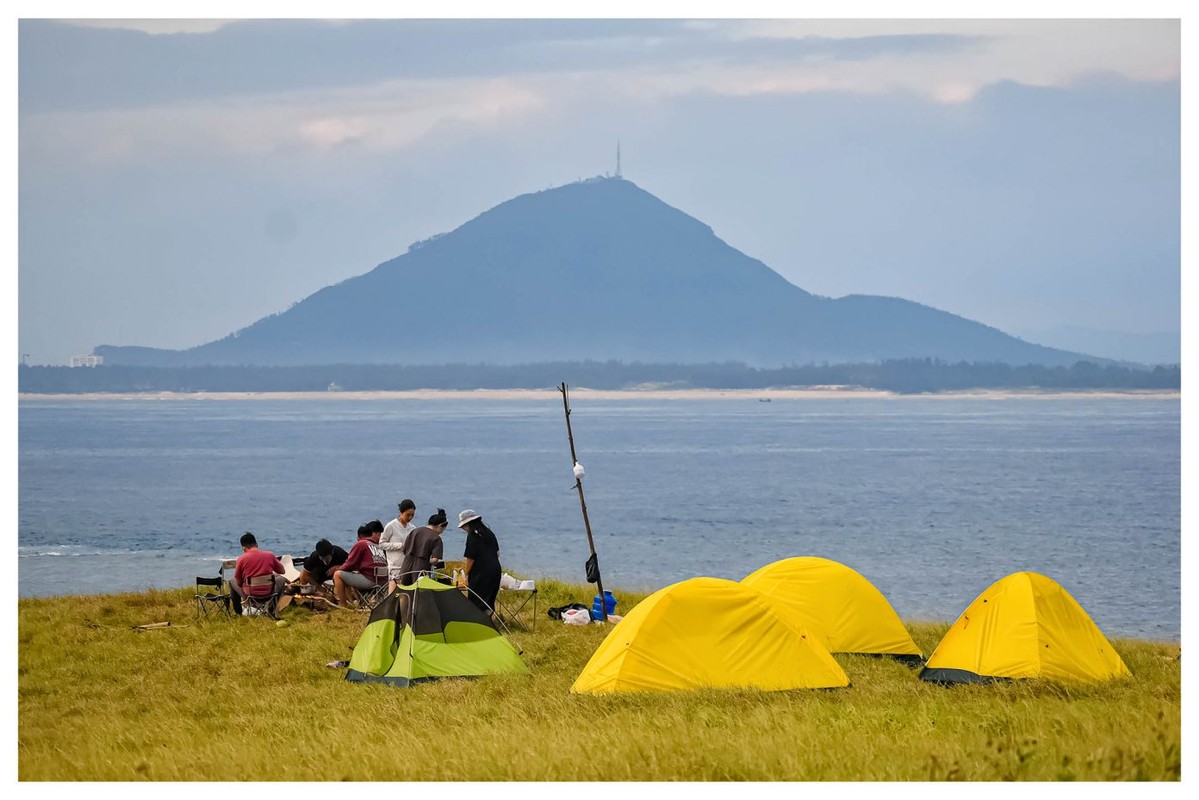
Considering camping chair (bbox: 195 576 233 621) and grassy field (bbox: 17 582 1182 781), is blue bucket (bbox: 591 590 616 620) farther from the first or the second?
camping chair (bbox: 195 576 233 621)

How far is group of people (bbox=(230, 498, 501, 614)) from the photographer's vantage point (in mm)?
15211

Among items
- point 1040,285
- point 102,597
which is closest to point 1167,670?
point 102,597

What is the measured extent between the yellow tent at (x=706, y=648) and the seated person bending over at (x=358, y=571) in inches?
220

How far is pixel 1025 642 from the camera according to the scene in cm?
1204

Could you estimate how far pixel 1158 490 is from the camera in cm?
7650

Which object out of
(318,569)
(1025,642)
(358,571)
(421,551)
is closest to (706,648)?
(1025,642)

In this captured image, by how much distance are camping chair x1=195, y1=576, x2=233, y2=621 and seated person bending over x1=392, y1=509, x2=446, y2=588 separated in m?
2.81

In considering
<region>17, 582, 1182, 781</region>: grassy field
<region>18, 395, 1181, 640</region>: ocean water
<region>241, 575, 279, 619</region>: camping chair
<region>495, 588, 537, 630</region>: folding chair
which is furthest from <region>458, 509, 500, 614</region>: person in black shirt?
<region>18, 395, 1181, 640</region>: ocean water

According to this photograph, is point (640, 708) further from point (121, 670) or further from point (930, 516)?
point (930, 516)

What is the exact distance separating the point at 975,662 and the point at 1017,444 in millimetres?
120749

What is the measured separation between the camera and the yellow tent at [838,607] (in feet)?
47.1

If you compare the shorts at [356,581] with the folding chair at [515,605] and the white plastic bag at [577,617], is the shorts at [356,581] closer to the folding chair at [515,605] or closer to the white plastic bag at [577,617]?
the folding chair at [515,605]

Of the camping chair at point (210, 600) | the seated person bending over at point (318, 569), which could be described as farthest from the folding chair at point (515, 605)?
the camping chair at point (210, 600)

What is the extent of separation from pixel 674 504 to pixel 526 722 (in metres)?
57.0
